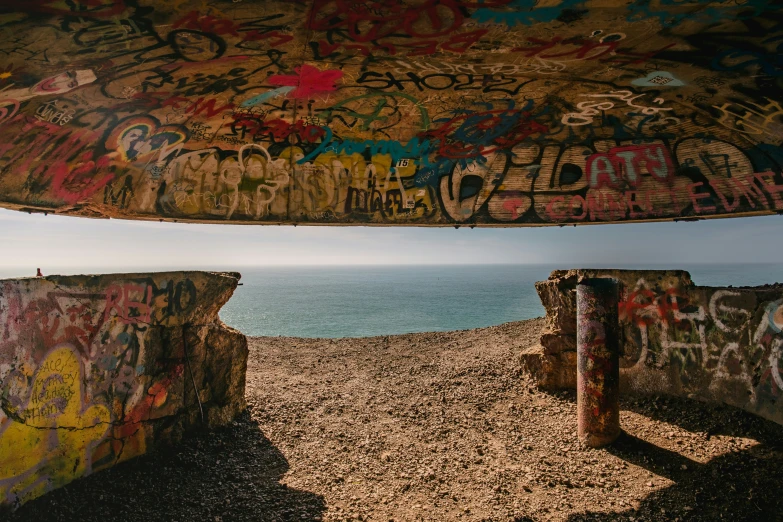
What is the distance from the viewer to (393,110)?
6660mm

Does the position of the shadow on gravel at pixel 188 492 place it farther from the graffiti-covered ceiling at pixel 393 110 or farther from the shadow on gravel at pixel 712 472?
the graffiti-covered ceiling at pixel 393 110

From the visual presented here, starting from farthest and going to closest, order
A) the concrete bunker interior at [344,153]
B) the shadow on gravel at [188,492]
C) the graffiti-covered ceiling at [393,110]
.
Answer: the shadow on gravel at [188,492] < the concrete bunker interior at [344,153] < the graffiti-covered ceiling at [393,110]

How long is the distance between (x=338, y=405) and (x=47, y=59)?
7.73 meters

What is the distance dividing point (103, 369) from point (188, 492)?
2141 mm

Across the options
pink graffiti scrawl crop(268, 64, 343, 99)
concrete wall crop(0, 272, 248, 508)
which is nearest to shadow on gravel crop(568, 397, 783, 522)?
concrete wall crop(0, 272, 248, 508)

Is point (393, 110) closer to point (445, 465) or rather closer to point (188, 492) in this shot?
point (445, 465)

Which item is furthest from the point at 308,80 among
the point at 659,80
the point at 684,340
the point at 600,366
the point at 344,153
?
the point at 684,340

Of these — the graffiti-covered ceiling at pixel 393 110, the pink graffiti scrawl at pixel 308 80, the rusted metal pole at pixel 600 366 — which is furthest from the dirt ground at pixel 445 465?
the pink graffiti scrawl at pixel 308 80

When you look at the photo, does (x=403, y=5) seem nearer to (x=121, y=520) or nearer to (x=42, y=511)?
(x=121, y=520)

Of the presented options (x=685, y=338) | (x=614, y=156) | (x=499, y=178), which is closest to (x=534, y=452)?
(x=685, y=338)

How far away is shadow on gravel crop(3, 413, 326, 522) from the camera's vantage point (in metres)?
5.31

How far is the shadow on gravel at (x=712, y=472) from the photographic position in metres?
5.14

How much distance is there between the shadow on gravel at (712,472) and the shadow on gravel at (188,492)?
13.0 ft

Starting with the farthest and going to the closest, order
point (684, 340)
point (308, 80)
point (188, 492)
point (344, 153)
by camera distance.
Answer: point (684, 340)
point (344, 153)
point (188, 492)
point (308, 80)
